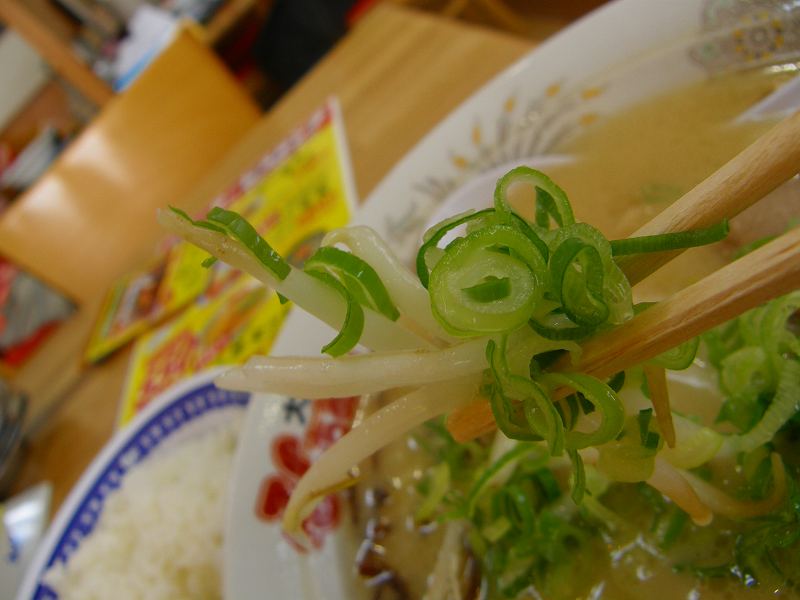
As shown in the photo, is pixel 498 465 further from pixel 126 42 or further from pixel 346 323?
pixel 126 42

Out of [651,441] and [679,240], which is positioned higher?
[679,240]

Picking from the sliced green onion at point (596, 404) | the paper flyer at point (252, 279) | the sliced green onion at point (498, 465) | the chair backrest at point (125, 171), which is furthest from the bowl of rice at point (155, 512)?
the chair backrest at point (125, 171)

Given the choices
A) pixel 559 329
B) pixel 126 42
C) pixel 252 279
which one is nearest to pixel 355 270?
pixel 559 329

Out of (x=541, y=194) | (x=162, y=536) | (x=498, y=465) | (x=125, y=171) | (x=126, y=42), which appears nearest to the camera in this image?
(x=541, y=194)

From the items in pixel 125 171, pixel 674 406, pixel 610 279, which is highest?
pixel 125 171

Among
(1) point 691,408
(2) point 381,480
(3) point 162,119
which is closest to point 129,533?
(2) point 381,480

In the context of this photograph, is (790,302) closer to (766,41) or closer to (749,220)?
(749,220)

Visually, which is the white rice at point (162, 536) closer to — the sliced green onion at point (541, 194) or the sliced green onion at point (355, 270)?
the sliced green onion at point (355, 270)
